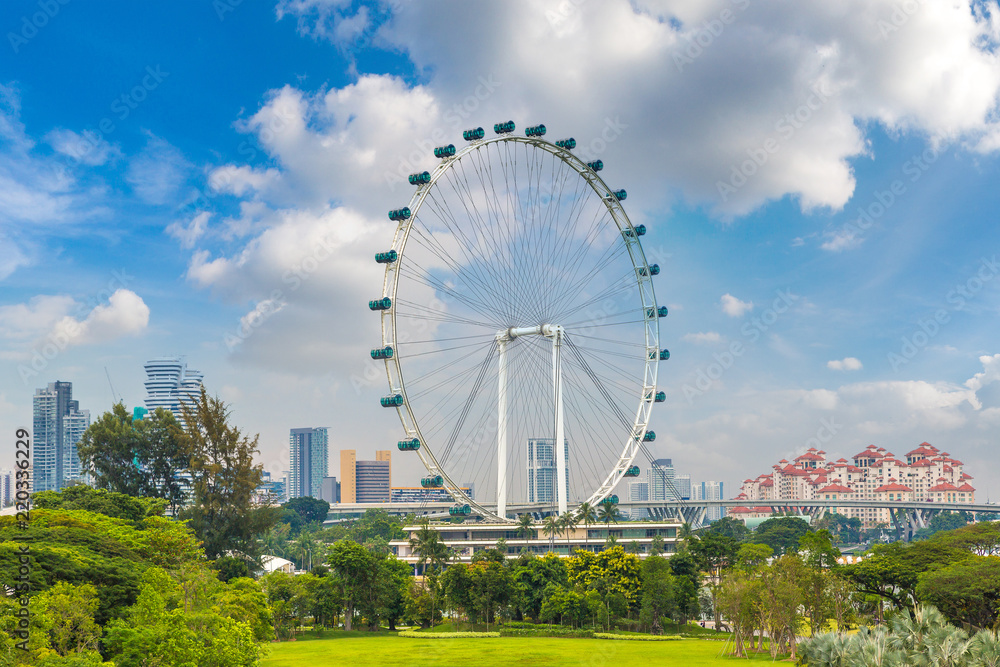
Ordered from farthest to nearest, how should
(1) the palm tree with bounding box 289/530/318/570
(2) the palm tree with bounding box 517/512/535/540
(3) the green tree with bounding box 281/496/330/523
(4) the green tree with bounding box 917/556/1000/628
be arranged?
(3) the green tree with bounding box 281/496/330/523 → (1) the palm tree with bounding box 289/530/318/570 → (2) the palm tree with bounding box 517/512/535/540 → (4) the green tree with bounding box 917/556/1000/628

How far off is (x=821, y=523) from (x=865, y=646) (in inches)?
5586

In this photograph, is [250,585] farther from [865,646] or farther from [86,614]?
[865,646]

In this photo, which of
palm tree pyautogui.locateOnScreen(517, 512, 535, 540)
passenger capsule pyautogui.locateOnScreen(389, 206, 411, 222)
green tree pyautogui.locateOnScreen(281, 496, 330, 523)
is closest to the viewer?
passenger capsule pyautogui.locateOnScreen(389, 206, 411, 222)

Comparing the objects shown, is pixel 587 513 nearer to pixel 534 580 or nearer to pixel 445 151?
pixel 534 580

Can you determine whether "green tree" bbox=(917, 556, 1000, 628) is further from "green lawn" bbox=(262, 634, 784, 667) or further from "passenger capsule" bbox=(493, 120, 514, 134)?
"passenger capsule" bbox=(493, 120, 514, 134)

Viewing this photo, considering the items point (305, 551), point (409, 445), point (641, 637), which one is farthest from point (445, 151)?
point (305, 551)

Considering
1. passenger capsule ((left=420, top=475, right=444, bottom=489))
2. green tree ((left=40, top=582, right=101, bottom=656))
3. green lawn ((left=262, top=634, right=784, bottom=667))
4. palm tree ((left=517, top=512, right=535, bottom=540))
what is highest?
passenger capsule ((left=420, top=475, right=444, bottom=489))

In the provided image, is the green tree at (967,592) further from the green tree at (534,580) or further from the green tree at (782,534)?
the green tree at (782,534)

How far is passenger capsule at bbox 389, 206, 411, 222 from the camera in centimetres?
6097

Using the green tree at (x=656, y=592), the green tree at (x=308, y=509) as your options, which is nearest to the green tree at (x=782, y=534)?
the green tree at (x=656, y=592)

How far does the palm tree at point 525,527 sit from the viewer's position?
98562 mm

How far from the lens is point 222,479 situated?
228ft

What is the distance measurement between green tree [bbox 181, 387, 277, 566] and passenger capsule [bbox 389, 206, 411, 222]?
859 inches

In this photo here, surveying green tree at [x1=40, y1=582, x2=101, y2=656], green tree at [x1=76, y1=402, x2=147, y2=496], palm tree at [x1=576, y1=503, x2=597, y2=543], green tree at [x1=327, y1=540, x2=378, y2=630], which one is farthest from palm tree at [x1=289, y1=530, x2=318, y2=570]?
green tree at [x1=40, y1=582, x2=101, y2=656]
